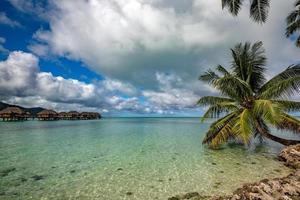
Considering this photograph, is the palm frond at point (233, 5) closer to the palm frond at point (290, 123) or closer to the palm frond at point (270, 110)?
the palm frond at point (270, 110)

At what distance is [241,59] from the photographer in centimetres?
1102

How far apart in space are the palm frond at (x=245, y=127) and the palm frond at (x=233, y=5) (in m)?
4.85

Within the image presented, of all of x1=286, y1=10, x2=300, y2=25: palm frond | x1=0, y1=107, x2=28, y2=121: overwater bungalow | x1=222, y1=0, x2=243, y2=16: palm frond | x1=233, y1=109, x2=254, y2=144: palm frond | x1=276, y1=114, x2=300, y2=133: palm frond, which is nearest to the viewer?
x1=222, y1=0, x2=243, y2=16: palm frond

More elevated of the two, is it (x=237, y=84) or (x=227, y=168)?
(x=237, y=84)

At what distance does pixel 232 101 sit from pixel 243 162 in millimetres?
3843

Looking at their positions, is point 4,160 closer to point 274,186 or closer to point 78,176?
point 78,176

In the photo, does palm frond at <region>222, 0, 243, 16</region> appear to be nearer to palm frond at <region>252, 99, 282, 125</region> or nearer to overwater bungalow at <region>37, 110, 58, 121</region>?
palm frond at <region>252, 99, 282, 125</region>

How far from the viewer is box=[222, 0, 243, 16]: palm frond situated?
6930mm

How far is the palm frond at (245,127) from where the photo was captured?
812 centimetres

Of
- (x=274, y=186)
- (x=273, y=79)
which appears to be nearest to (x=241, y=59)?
(x=273, y=79)

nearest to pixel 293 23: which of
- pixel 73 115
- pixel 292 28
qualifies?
pixel 292 28

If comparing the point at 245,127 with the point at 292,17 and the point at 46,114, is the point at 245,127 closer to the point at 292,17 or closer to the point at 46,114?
the point at 292,17

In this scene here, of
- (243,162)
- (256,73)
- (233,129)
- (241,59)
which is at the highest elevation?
(241,59)

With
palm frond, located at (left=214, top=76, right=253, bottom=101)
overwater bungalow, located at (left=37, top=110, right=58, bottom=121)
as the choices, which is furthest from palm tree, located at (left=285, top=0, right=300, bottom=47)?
overwater bungalow, located at (left=37, top=110, right=58, bottom=121)
